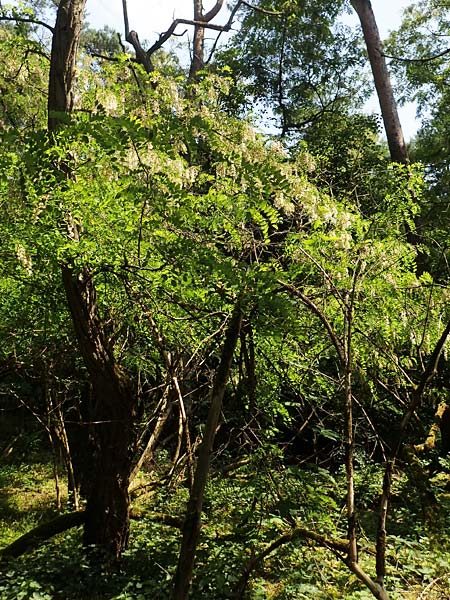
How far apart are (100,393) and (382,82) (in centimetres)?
855

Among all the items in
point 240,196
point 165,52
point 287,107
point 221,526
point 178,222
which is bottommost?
point 221,526

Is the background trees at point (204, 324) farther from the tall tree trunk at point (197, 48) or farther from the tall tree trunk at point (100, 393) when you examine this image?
the tall tree trunk at point (197, 48)

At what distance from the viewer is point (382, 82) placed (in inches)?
387

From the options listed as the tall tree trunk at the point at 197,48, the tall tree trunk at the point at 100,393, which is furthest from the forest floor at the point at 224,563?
the tall tree trunk at the point at 197,48

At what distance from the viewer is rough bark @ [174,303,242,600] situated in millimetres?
2119

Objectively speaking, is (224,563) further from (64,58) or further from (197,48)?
(197,48)

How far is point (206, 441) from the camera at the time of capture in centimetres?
215

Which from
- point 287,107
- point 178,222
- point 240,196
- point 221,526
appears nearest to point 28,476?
point 221,526

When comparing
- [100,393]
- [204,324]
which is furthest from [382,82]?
[100,393]

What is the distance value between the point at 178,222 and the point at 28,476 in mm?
6211

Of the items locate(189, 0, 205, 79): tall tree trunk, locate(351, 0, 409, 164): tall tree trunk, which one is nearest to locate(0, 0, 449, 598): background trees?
locate(189, 0, 205, 79): tall tree trunk

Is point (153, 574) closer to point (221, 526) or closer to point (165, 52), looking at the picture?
point (221, 526)

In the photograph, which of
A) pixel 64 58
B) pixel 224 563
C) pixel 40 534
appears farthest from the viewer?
pixel 40 534

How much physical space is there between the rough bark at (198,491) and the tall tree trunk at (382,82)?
784 centimetres
